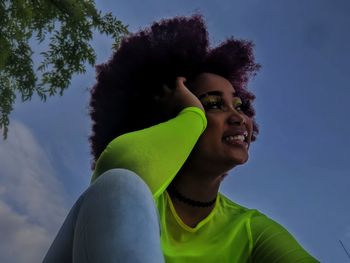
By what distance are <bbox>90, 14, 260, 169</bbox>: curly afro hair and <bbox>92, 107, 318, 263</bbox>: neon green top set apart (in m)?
0.53

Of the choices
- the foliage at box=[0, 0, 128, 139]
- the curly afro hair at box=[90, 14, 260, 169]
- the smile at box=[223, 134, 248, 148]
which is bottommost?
Result: the smile at box=[223, 134, 248, 148]

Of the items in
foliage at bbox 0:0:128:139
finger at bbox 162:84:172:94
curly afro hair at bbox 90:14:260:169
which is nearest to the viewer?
finger at bbox 162:84:172:94

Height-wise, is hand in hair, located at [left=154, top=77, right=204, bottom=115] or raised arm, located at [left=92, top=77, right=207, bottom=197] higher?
hand in hair, located at [left=154, top=77, right=204, bottom=115]

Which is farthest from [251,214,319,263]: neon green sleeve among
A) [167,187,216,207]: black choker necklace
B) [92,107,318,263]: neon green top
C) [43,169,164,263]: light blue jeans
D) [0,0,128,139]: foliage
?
[0,0,128,139]: foliage

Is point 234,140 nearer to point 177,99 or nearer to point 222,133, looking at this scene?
point 222,133

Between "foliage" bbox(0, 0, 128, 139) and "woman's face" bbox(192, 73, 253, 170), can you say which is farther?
"foliage" bbox(0, 0, 128, 139)

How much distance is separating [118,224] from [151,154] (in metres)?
0.32

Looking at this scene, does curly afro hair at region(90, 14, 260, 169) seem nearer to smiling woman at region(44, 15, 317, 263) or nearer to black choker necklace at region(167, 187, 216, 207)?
smiling woman at region(44, 15, 317, 263)

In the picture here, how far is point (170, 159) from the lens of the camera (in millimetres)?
1244

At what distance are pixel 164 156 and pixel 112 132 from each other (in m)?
1.09

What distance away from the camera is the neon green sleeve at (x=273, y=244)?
1.58m

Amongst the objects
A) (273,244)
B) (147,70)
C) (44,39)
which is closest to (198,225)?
(273,244)

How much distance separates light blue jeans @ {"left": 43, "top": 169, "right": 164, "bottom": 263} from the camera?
2.83 feet

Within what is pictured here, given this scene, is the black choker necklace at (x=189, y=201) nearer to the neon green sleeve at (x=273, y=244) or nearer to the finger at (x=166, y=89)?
the neon green sleeve at (x=273, y=244)
